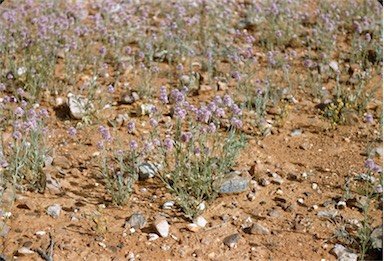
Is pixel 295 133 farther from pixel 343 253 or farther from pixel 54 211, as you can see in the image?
pixel 54 211

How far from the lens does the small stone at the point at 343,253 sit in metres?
3.99

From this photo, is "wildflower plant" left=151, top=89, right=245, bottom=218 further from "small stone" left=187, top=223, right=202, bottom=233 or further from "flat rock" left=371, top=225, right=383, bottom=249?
"flat rock" left=371, top=225, right=383, bottom=249

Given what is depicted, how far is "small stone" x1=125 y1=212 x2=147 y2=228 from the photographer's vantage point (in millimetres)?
4440

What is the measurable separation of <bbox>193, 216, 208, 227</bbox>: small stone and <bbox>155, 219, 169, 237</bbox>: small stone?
27 cm

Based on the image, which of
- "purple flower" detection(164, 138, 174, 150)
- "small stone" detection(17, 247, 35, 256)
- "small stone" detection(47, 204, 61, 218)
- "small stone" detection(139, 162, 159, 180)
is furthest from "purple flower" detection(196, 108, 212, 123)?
"small stone" detection(17, 247, 35, 256)

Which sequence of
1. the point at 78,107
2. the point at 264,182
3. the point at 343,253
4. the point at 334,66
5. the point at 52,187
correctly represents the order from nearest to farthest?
the point at 343,253 → the point at 52,187 → the point at 264,182 → the point at 78,107 → the point at 334,66

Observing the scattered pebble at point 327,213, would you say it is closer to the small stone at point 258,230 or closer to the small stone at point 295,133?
the small stone at point 258,230

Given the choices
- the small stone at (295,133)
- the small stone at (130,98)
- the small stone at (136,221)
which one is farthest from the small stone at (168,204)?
the small stone at (130,98)

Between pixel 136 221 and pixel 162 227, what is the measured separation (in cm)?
26

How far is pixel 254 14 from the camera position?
9.06 m

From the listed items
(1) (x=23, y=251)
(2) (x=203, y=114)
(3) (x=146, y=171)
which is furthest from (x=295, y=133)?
(1) (x=23, y=251)

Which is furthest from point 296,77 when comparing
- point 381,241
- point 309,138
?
point 381,241

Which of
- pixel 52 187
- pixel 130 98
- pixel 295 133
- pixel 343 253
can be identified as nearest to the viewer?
pixel 343 253

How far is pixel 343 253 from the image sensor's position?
159 inches
